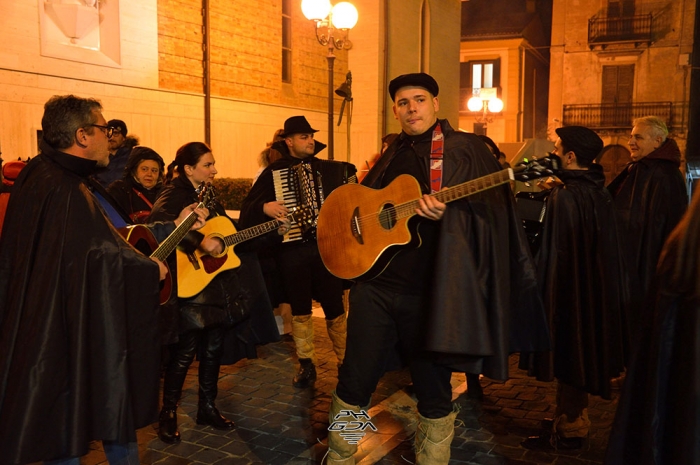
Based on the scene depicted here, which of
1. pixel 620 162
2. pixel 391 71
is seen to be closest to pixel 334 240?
pixel 391 71

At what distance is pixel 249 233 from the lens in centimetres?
549

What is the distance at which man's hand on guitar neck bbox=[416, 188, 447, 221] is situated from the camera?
12.2 ft

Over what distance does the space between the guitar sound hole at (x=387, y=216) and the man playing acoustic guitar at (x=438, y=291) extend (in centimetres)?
15

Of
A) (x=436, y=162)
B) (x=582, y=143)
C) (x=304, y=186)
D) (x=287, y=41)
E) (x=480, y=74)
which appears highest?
(x=480, y=74)

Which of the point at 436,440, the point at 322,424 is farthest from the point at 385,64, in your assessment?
the point at 436,440

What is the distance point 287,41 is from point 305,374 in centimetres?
1336

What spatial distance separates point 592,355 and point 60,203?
11.8 ft

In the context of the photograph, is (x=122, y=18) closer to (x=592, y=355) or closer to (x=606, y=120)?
(x=592, y=355)

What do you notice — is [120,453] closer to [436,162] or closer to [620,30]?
[436,162]

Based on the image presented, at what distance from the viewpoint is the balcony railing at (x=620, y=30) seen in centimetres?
3859

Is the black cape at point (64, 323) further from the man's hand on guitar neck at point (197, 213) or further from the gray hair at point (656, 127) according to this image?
the gray hair at point (656, 127)

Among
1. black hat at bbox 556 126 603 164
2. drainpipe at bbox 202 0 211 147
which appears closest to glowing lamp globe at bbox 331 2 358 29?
drainpipe at bbox 202 0 211 147

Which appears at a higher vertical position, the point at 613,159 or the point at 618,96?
the point at 618,96

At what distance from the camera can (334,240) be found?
15.0ft
